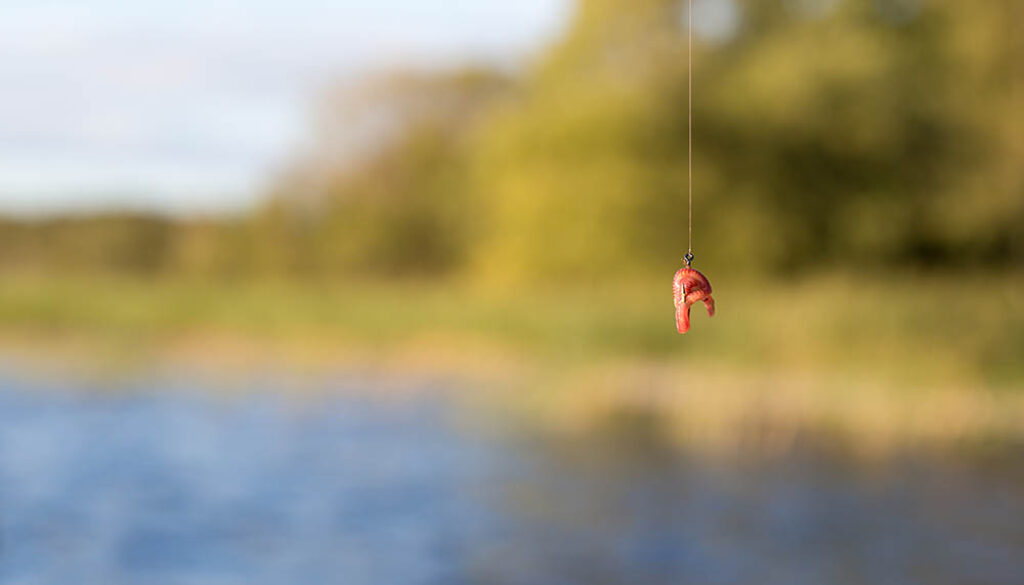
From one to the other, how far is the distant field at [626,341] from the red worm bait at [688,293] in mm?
12176

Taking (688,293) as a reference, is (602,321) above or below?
below

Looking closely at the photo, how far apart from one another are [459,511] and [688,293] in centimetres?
971

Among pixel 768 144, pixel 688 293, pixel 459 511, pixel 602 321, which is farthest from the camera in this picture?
pixel 768 144

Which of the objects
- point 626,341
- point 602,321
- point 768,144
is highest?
point 768,144

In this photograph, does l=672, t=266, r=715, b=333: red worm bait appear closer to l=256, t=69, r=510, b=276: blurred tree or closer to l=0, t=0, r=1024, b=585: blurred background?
l=0, t=0, r=1024, b=585: blurred background

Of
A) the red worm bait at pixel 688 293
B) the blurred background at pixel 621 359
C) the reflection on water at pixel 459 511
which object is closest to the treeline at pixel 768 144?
the blurred background at pixel 621 359

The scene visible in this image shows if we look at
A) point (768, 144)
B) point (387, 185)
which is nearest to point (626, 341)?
point (768, 144)

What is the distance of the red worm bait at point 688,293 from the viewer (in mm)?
3994

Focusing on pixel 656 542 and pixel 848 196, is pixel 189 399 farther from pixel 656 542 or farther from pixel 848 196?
pixel 848 196

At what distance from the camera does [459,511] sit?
1337 centimetres

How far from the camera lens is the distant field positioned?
16.2m

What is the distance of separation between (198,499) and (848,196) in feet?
57.0

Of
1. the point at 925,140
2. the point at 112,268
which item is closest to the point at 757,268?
the point at 925,140

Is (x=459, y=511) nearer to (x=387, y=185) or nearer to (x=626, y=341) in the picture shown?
(x=626, y=341)
